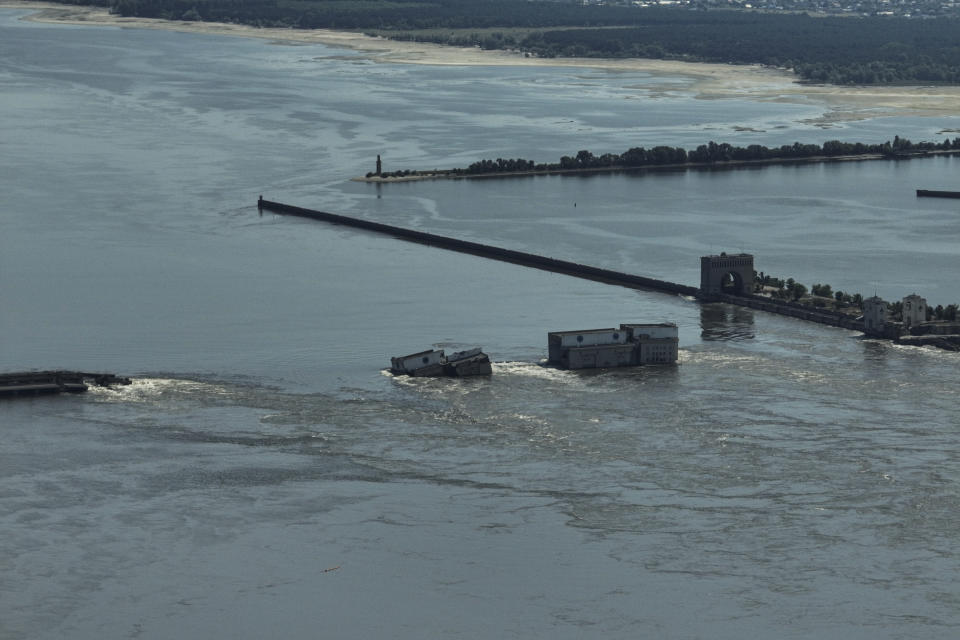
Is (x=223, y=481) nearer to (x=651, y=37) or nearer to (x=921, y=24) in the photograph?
(x=651, y=37)

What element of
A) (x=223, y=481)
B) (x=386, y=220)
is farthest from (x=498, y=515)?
(x=386, y=220)

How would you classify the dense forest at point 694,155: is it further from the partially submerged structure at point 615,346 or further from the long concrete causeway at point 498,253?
the partially submerged structure at point 615,346

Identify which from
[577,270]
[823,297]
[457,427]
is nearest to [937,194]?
[577,270]

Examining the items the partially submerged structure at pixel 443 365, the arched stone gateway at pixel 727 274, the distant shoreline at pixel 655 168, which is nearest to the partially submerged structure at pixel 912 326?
the arched stone gateway at pixel 727 274

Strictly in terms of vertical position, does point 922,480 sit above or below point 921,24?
below

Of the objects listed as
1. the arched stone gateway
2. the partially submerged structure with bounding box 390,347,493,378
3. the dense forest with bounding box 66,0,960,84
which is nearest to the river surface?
the partially submerged structure with bounding box 390,347,493,378

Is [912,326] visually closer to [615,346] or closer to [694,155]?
[615,346]

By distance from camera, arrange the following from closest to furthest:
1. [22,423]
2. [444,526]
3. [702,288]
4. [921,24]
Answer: [444,526], [22,423], [702,288], [921,24]
